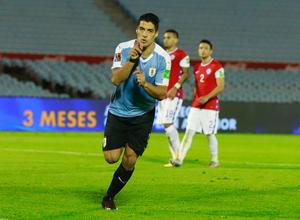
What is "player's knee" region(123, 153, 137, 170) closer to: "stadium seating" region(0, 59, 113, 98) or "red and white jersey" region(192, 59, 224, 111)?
"red and white jersey" region(192, 59, 224, 111)

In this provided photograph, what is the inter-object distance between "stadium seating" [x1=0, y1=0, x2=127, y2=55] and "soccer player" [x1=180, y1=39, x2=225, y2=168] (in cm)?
1679

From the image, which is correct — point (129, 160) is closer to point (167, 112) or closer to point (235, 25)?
point (167, 112)

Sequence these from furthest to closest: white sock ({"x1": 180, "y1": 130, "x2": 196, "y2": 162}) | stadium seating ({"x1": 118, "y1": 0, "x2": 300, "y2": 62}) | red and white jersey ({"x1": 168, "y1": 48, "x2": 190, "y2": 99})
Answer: stadium seating ({"x1": 118, "y1": 0, "x2": 300, "y2": 62}) < red and white jersey ({"x1": 168, "y1": 48, "x2": 190, "y2": 99}) < white sock ({"x1": 180, "y1": 130, "x2": 196, "y2": 162})


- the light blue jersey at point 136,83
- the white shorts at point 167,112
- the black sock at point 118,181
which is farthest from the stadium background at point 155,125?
the light blue jersey at point 136,83

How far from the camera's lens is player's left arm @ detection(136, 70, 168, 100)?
8.47m

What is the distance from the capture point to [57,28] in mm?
32906

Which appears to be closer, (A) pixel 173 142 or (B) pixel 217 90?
(B) pixel 217 90

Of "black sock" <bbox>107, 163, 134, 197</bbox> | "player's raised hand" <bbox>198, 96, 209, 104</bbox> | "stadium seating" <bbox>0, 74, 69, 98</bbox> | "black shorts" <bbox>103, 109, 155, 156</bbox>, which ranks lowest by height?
"stadium seating" <bbox>0, 74, 69, 98</bbox>

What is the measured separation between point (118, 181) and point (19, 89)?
18.7m

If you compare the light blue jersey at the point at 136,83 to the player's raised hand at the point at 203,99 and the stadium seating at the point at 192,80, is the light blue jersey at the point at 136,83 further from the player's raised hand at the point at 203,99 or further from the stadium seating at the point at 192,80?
the stadium seating at the point at 192,80

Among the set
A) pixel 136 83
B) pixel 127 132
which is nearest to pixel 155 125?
pixel 127 132

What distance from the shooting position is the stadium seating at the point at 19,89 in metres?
26.9

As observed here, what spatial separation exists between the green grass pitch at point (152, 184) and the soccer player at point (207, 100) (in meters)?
0.43

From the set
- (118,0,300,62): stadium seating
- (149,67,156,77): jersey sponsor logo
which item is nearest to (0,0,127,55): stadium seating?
(118,0,300,62): stadium seating
